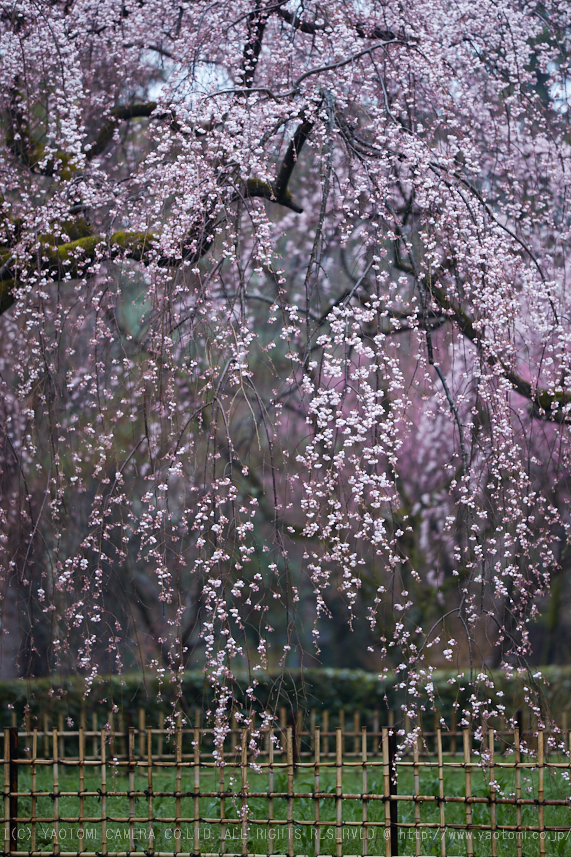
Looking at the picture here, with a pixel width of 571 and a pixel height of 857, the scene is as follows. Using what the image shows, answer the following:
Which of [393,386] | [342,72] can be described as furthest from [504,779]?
[342,72]

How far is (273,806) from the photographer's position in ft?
10.5

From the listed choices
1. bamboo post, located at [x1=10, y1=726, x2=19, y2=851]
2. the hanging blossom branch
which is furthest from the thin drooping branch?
bamboo post, located at [x1=10, y1=726, x2=19, y2=851]

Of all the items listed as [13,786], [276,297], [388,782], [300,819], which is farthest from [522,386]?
[13,786]

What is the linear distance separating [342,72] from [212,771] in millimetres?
4417

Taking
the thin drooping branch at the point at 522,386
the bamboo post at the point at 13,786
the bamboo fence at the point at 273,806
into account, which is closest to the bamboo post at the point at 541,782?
the bamboo fence at the point at 273,806

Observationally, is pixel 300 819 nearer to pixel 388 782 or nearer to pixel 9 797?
pixel 388 782

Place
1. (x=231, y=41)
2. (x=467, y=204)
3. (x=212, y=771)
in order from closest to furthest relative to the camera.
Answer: (x=467, y=204), (x=231, y=41), (x=212, y=771)

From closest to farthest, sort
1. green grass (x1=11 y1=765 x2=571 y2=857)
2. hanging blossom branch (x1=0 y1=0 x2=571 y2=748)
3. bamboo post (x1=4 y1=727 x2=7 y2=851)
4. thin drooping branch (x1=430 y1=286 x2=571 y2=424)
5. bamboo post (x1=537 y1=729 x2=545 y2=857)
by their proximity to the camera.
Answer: hanging blossom branch (x1=0 y1=0 x2=571 y2=748), bamboo post (x1=537 y1=729 x2=545 y2=857), bamboo post (x1=4 y1=727 x2=7 y2=851), thin drooping branch (x1=430 y1=286 x2=571 y2=424), green grass (x1=11 y1=765 x2=571 y2=857)

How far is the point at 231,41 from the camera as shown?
3.46 m

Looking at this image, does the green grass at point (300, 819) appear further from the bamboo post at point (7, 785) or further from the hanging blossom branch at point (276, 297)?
the hanging blossom branch at point (276, 297)

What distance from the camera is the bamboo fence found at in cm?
253

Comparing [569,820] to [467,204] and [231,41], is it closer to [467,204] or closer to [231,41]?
[467,204]

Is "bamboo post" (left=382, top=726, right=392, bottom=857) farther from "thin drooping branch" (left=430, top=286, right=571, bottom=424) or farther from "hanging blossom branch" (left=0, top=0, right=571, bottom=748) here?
"thin drooping branch" (left=430, top=286, right=571, bottom=424)

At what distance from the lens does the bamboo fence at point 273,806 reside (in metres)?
2.53
